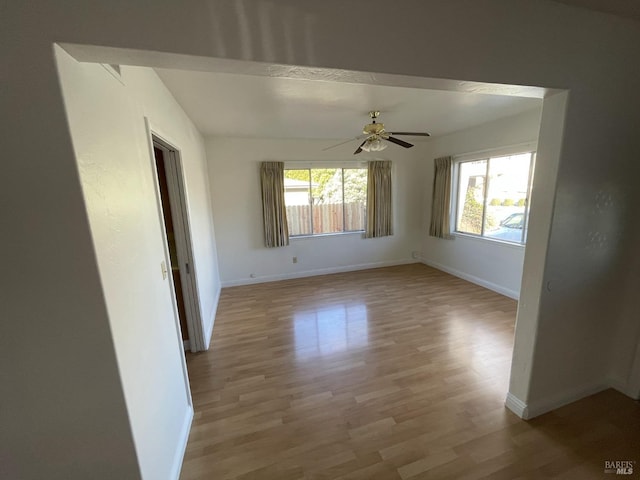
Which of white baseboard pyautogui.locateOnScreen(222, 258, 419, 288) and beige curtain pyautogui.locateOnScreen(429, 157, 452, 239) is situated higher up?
beige curtain pyautogui.locateOnScreen(429, 157, 452, 239)

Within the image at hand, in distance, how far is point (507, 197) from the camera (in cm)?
377

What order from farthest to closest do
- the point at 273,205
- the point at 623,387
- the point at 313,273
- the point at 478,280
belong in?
the point at 313,273 → the point at 273,205 → the point at 478,280 → the point at 623,387

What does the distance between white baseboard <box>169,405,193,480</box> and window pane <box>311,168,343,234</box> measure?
3.46 meters

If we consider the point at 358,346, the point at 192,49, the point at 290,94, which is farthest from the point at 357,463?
the point at 290,94

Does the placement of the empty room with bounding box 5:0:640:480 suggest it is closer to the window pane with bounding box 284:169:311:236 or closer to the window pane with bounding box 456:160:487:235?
the window pane with bounding box 456:160:487:235

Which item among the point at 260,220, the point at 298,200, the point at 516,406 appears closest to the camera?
the point at 516,406

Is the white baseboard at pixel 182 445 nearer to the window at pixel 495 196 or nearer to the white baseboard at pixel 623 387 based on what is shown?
the white baseboard at pixel 623 387

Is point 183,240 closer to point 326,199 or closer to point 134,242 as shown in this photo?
point 134,242

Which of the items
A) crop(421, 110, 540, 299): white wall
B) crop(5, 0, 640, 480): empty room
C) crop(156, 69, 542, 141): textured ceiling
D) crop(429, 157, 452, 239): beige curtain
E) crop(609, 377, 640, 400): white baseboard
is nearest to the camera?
crop(5, 0, 640, 480): empty room

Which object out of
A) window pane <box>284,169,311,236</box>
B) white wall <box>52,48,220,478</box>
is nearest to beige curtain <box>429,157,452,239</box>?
window pane <box>284,169,311,236</box>

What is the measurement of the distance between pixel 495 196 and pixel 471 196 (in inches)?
17.3

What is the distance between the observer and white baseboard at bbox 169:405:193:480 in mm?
1482

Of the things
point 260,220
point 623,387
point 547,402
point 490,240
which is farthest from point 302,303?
point 623,387

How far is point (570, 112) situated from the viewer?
1464 mm
